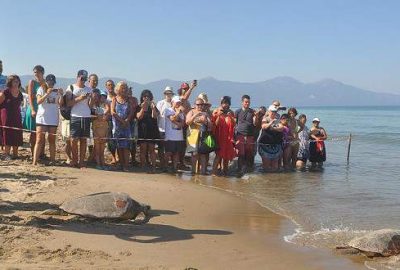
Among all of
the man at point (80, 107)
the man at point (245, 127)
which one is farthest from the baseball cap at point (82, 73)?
the man at point (245, 127)

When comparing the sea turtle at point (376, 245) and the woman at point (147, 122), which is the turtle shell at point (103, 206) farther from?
the woman at point (147, 122)

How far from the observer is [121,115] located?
8781 millimetres

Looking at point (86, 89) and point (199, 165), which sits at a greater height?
point (86, 89)

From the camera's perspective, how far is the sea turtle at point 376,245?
488cm

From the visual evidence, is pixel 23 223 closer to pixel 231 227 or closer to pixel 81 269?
pixel 81 269

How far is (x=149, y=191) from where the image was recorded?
7172 millimetres

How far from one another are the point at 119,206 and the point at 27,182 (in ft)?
6.76

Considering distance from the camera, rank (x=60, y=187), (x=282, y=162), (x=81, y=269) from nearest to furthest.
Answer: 1. (x=81, y=269)
2. (x=60, y=187)
3. (x=282, y=162)

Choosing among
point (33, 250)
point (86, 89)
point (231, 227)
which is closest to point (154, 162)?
point (86, 89)

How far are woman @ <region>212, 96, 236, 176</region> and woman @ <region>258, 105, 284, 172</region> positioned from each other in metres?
0.92

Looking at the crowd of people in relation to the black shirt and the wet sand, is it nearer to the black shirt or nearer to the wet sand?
the black shirt

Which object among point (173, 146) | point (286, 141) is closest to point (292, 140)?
point (286, 141)

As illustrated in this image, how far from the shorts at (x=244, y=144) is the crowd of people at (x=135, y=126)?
0.07ft

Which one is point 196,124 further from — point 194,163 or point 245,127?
point 245,127
